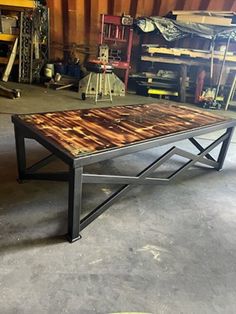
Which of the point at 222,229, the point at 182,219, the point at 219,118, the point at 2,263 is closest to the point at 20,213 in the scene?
the point at 2,263

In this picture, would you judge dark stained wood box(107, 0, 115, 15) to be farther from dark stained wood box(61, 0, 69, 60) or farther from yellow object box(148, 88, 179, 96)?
yellow object box(148, 88, 179, 96)

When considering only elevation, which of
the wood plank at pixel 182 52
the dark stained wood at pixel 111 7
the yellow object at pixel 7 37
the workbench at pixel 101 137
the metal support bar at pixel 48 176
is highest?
the dark stained wood at pixel 111 7

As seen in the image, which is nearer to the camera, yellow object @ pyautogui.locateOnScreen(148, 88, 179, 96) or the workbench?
the workbench

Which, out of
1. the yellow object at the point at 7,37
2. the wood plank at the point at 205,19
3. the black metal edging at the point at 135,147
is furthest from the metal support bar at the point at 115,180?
the yellow object at the point at 7,37

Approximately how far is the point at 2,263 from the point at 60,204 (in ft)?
1.92

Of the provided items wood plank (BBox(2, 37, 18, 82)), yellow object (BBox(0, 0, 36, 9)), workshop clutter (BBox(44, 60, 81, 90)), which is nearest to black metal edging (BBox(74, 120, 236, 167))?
workshop clutter (BBox(44, 60, 81, 90))

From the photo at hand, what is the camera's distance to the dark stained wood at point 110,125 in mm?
1583

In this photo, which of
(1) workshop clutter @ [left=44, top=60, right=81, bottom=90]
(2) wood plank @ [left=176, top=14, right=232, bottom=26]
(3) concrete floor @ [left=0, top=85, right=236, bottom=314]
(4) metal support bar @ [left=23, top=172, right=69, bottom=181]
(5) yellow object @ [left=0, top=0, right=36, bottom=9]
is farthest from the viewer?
(1) workshop clutter @ [left=44, top=60, right=81, bottom=90]

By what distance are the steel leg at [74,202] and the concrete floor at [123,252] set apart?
0.06 m

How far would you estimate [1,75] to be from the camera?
5.95m

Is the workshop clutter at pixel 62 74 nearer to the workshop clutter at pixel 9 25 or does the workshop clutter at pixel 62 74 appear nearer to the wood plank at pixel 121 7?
the workshop clutter at pixel 9 25

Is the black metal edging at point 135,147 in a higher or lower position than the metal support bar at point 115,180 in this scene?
higher

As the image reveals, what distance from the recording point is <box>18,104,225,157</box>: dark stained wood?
1.58m

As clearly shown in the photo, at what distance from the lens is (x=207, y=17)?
16.7 feet
